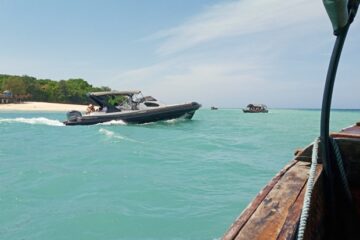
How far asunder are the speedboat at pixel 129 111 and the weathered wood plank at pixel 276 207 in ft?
73.2

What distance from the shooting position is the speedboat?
2425 cm

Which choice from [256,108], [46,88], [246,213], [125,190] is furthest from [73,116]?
[46,88]

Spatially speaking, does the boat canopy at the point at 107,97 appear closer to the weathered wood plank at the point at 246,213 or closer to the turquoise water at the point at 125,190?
the turquoise water at the point at 125,190

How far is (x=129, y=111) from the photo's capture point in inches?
971

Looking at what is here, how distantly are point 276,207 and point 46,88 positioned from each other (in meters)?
84.5

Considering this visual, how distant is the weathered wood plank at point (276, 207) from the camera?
148 cm

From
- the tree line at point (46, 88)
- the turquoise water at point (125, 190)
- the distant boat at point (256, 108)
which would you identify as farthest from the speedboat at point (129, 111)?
the tree line at point (46, 88)

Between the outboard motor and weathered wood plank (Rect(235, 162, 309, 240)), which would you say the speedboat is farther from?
weathered wood plank (Rect(235, 162, 309, 240))

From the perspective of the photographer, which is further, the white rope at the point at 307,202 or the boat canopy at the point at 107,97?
the boat canopy at the point at 107,97

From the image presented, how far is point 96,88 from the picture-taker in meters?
88.1

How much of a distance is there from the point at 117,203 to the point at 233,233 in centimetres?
527

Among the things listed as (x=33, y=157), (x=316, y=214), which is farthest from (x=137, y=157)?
(x=316, y=214)

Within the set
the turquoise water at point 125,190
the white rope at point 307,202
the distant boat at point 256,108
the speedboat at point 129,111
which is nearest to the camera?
the white rope at point 307,202

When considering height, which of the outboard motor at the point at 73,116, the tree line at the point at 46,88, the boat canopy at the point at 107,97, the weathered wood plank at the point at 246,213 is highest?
the tree line at the point at 46,88
